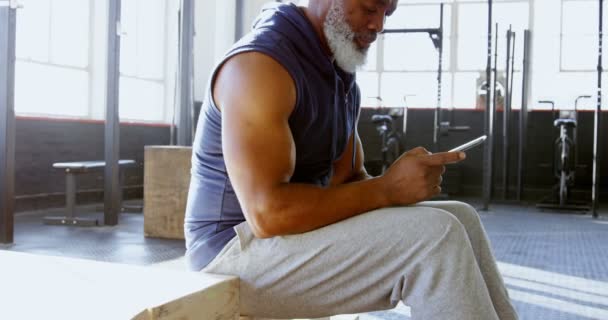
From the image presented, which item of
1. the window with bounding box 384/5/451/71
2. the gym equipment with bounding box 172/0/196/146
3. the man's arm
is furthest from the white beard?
the window with bounding box 384/5/451/71

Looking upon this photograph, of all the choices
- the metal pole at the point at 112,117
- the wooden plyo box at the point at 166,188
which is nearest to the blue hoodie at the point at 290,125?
the wooden plyo box at the point at 166,188

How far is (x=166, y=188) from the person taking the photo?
3.63 meters

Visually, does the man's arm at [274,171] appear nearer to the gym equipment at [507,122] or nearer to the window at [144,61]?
the gym equipment at [507,122]

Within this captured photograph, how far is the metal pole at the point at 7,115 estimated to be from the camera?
10.8ft

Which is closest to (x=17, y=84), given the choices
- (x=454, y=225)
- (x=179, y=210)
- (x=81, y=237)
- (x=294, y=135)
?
(x=81, y=237)

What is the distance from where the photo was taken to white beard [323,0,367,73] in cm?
117

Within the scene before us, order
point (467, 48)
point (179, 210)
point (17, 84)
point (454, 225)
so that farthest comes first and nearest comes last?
point (467, 48) → point (17, 84) → point (179, 210) → point (454, 225)

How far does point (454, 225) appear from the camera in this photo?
90 cm

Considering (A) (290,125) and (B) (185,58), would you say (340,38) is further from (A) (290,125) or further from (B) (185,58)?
(B) (185,58)

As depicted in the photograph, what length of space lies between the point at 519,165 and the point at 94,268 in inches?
226

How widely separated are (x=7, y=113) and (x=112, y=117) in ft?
2.69

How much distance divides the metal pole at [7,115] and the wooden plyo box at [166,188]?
702mm

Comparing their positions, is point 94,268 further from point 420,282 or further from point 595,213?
point 595,213

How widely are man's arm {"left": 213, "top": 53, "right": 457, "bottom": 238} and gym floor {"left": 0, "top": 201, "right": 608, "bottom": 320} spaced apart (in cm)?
125
